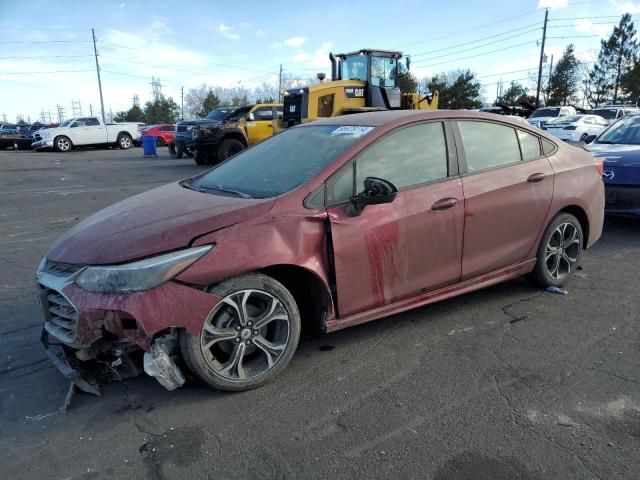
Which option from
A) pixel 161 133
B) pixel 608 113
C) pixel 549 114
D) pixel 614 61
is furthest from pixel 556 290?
pixel 614 61

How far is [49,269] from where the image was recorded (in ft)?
10.0

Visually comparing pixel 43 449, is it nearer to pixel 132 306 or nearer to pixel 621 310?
pixel 132 306

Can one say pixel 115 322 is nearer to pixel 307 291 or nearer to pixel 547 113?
pixel 307 291

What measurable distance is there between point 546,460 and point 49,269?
9.68 ft

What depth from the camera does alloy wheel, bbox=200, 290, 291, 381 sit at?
291cm

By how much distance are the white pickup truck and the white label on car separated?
2815 cm

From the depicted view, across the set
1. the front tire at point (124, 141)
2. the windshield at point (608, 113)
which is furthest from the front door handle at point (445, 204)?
the front tire at point (124, 141)

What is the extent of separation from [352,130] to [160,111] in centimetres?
8066

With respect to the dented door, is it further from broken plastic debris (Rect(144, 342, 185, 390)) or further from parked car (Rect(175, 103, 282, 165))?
parked car (Rect(175, 103, 282, 165))

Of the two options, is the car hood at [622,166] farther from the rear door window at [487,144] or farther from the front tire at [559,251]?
the rear door window at [487,144]

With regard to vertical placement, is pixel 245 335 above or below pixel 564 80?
below

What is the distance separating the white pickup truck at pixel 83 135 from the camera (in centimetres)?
2750

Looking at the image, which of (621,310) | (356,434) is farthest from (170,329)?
(621,310)

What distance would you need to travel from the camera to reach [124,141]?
3012 cm
